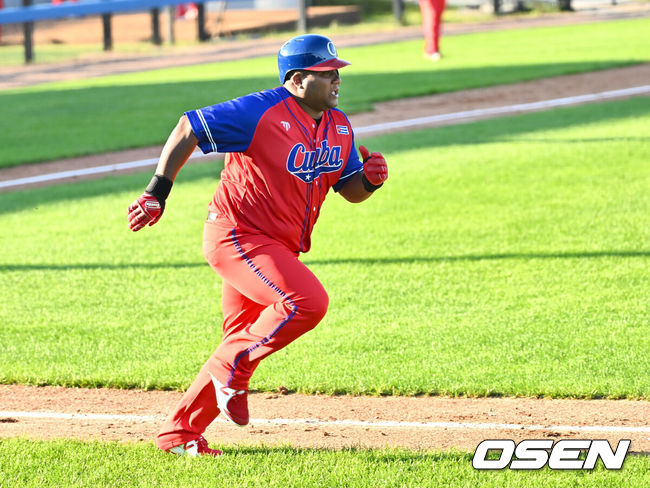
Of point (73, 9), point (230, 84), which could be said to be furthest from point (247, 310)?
point (73, 9)

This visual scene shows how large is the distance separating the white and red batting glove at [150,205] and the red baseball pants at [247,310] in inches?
13.9

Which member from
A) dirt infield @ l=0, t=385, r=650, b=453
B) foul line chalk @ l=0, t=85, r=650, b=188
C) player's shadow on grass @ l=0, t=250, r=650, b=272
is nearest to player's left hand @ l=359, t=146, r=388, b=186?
dirt infield @ l=0, t=385, r=650, b=453

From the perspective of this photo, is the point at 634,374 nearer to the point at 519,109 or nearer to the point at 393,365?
the point at 393,365

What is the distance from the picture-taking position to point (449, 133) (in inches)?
563

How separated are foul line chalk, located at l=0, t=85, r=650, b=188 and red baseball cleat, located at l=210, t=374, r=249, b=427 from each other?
8729 mm

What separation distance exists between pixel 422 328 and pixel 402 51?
18419mm

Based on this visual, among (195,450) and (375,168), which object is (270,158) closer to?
(375,168)

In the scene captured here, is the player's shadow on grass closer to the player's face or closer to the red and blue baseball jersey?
the red and blue baseball jersey

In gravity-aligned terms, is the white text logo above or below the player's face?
below

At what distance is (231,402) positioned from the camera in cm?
470

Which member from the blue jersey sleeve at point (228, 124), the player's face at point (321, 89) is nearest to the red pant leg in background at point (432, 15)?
the player's face at point (321, 89)

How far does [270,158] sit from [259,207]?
25 centimetres

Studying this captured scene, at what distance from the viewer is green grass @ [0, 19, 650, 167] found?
15664mm

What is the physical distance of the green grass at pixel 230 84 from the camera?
1566 centimetres
